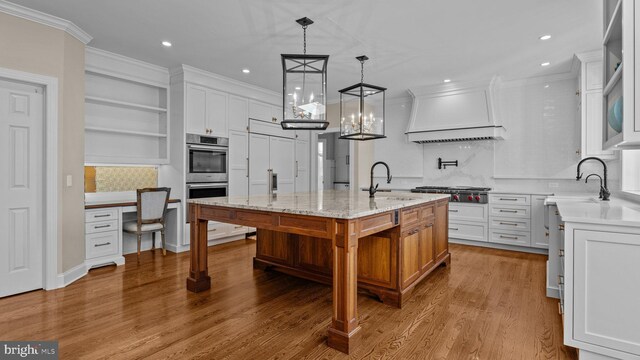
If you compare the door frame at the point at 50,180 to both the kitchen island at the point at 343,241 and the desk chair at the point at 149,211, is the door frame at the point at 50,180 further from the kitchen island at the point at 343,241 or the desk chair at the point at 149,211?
the kitchen island at the point at 343,241

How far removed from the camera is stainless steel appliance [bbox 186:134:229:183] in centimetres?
478

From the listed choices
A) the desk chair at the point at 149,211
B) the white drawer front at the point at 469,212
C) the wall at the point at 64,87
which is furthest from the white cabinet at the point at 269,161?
the white drawer front at the point at 469,212

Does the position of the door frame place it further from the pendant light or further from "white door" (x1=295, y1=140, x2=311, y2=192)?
"white door" (x1=295, y1=140, x2=311, y2=192)

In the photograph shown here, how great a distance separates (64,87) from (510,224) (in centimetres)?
582

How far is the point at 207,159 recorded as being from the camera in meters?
4.98

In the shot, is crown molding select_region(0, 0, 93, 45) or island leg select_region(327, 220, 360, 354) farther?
crown molding select_region(0, 0, 93, 45)

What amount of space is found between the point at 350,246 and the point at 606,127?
6.51 ft

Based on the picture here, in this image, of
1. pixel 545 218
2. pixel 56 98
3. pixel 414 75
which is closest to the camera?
pixel 56 98

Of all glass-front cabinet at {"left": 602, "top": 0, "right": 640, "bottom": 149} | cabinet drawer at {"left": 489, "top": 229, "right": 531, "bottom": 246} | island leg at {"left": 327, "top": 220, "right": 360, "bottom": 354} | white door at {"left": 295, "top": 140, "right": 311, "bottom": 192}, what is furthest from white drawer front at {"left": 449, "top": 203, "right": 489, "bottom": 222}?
island leg at {"left": 327, "top": 220, "right": 360, "bottom": 354}

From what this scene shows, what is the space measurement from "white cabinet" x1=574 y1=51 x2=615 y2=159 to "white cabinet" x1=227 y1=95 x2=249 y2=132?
15.5ft

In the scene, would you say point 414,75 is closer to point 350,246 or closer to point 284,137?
point 284,137

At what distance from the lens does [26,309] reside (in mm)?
2707

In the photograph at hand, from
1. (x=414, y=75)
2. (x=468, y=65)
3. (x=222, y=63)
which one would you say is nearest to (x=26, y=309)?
(x=222, y=63)

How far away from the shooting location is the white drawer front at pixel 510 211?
4648mm
